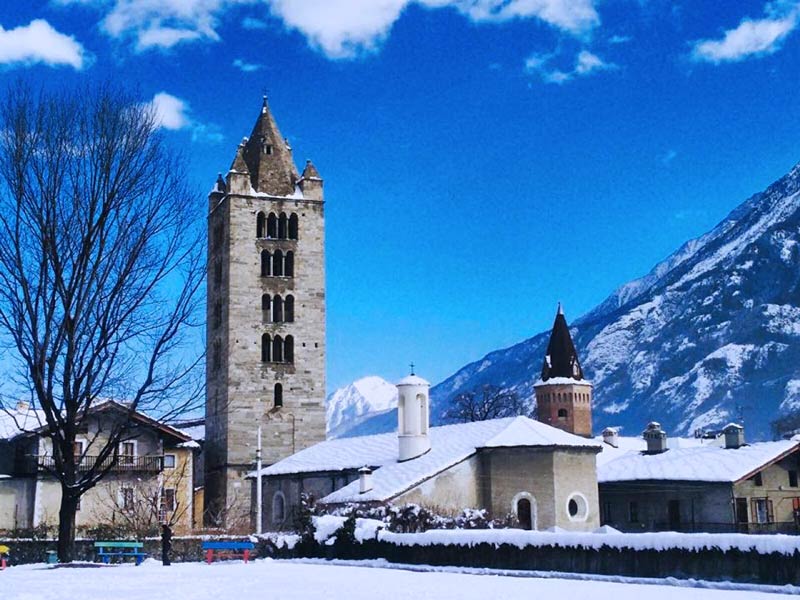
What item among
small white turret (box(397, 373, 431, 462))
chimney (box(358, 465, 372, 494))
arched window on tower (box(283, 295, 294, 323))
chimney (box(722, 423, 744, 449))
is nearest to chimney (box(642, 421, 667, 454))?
chimney (box(722, 423, 744, 449))

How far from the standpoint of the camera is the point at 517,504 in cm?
4484

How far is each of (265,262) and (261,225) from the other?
7.75 ft

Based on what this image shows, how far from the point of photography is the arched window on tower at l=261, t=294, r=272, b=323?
70938mm

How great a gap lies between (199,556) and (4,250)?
15698mm

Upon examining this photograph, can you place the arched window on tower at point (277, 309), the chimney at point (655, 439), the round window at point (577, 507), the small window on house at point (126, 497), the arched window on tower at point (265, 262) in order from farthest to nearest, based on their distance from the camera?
the arched window on tower at point (265, 262) → the arched window on tower at point (277, 309) → the chimney at point (655, 439) → the small window on house at point (126, 497) → the round window at point (577, 507)

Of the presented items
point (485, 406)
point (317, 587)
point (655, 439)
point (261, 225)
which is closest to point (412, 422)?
point (655, 439)

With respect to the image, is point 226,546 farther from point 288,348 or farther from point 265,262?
point 265,262

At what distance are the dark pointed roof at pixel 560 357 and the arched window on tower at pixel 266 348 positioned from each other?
33.7 metres

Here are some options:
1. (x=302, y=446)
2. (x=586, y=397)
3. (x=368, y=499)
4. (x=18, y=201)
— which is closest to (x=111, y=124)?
(x=18, y=201)

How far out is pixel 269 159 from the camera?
243ft

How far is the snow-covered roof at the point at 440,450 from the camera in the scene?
44750 millimetres

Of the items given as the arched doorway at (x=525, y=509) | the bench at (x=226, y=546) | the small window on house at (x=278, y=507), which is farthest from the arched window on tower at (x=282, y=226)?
the bench at (x=226, y=546)

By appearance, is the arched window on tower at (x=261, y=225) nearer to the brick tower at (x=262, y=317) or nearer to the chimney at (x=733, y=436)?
the brick tower at (x=262, y=317)

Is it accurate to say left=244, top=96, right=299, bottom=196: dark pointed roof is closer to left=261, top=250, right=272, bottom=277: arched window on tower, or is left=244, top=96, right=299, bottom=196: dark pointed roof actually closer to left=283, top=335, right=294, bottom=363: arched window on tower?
left=261, top=250, right=272, bottom=277: arched window on tower
